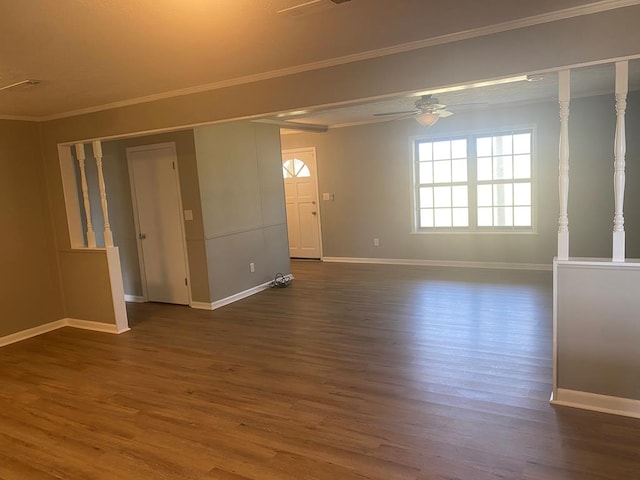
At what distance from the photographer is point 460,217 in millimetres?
7215

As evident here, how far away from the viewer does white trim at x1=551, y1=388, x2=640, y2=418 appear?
2.65m

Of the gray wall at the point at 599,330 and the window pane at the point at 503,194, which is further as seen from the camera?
the window pane at the point at 503,194

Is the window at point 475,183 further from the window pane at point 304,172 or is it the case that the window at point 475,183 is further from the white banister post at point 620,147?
the white banister post at point 620,147

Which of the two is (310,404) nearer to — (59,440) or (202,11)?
(59,440)

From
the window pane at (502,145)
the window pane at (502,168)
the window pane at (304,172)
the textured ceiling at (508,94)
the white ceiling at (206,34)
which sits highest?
the textured ceiling at (508,94)

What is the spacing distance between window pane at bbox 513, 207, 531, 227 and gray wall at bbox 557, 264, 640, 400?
432 cm

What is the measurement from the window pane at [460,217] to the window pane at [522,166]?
0.92 metres

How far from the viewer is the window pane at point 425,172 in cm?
736

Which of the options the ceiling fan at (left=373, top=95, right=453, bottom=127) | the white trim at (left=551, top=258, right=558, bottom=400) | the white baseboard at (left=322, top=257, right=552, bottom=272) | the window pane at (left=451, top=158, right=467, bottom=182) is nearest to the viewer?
the white trim at (left=551, top=258, right=558, bottom=400)

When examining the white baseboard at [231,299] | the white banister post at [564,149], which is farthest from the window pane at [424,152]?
the white banister post at [564,149]

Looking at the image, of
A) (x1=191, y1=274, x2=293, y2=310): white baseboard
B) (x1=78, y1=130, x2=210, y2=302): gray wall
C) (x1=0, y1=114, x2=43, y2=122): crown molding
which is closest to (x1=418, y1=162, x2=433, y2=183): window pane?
(x1=191, y1=274, x2=293, y2=310): white baseboard

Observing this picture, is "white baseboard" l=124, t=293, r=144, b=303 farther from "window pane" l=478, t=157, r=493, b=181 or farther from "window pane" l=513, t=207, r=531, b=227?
"window pane" l=513, t=207, r=531, b=227

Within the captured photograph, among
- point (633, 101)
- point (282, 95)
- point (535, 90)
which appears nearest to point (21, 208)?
point (282, 95)

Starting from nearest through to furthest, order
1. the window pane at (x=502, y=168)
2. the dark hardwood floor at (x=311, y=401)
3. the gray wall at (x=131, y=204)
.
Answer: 1. the dark hardwood floor at (x=311, y=401)
2. the gray wall at (x=131, y=204)
3. the window pane at (x=502, y=168)
